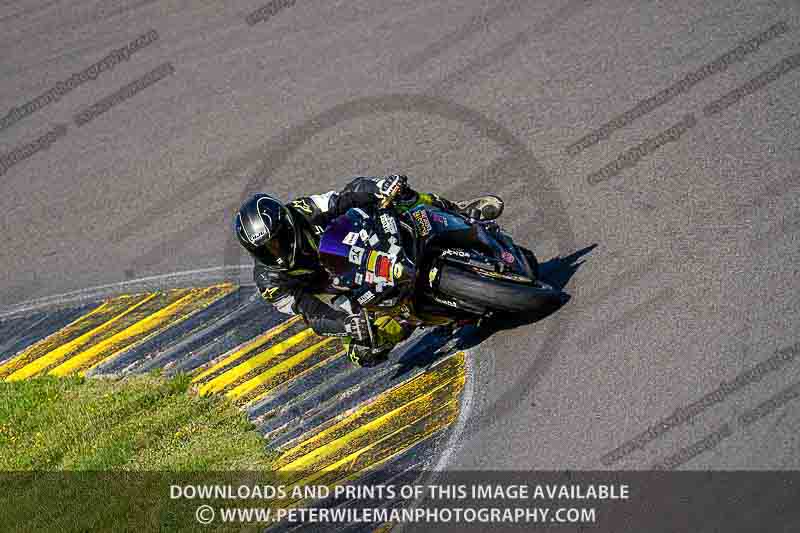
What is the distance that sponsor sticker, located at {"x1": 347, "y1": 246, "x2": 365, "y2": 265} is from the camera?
755 cm

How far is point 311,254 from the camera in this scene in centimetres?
838

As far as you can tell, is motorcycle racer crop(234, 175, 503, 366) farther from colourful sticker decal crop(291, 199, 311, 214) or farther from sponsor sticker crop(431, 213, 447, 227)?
sponsor sticker crop(431, 213, 447, 227)

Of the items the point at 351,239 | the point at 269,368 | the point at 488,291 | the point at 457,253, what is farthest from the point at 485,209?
the point at 269,368

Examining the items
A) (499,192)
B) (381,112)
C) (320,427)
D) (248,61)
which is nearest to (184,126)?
(248,61)

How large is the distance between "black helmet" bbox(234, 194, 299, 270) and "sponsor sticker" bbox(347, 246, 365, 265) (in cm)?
79

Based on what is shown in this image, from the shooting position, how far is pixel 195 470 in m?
8.41

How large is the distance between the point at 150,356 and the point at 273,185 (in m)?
2.81

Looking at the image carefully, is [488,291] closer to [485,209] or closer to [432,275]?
[432,275]

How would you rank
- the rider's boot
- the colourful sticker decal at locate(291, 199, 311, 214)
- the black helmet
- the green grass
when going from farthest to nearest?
the rider's boot < the colourful sticker decal at locate(291, 199, 311, 214) < the green grass < the black helmet

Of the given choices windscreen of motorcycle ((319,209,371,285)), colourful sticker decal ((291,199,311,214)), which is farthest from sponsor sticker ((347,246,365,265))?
colourful sticker decal ((291,199,311,214))

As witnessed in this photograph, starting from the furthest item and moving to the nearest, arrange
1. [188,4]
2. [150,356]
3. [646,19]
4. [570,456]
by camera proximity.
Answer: [188,4] → [646,19] → [150,356] → [570,456]

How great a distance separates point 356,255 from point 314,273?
1.01m

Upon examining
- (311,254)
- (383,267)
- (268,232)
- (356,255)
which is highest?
(268,232)

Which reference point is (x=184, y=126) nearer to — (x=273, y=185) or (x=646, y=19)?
(x=273, y=185)
